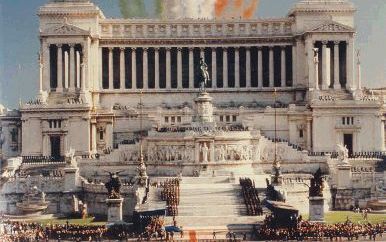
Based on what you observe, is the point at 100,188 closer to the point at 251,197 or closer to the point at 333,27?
the point at 251,197

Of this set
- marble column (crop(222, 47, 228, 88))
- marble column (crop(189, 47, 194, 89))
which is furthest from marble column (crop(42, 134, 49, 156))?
marble column (crop(222, 47, 228, 88))

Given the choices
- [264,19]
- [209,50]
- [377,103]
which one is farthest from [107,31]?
[377,103]

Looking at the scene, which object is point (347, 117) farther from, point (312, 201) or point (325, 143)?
point (312, 201)

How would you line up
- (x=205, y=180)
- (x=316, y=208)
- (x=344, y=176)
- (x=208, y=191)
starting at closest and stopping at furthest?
(x=316, y=208) < (x=208, y=191) < (x=205, y=180) < (x=344, y=176)

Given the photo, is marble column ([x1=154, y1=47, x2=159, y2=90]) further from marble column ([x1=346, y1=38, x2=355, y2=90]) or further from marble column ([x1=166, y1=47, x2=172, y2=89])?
marble column ([x1=346, y1=38, x2=355, y2=90])

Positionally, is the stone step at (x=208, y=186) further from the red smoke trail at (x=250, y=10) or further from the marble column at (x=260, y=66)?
the red smoke trail at (x=250, y=10)

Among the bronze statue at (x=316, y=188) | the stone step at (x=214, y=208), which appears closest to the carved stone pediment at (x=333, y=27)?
the bronze statue at (x=316, y=188)

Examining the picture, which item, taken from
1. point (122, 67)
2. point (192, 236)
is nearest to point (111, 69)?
point (122, 67)
